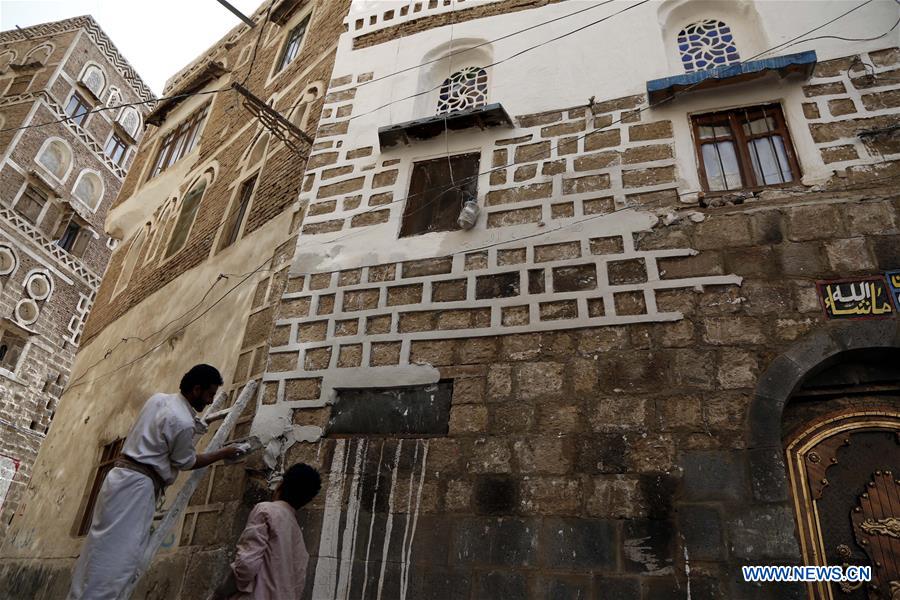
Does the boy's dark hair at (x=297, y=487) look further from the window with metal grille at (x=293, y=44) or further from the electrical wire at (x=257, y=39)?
the electrical wire at (x=257, y=39)

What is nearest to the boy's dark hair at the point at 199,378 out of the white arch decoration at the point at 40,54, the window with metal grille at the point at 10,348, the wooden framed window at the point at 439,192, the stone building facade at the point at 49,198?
the wooden framed window at the point at 439,192

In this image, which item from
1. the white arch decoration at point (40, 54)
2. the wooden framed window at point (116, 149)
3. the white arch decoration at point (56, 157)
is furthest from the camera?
the wooden framed window at point (116, 149)

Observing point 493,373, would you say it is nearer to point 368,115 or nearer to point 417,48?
point 368,115

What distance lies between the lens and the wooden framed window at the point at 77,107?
68.6ft

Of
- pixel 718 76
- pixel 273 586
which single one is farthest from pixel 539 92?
pixel 273 586

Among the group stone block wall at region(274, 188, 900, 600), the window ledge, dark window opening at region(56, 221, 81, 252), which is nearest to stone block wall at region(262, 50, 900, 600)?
stone block wall at region(274, 188, 900, 600)

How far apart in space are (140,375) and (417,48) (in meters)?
5.31

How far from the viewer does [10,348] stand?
53.8 feet

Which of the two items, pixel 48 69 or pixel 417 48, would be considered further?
pixel 48 69

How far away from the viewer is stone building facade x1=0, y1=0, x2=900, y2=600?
3.87 m

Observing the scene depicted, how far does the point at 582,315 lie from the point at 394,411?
1658 millimetres

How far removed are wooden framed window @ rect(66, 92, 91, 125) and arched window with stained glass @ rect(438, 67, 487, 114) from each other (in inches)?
751

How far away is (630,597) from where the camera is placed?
3631 mm

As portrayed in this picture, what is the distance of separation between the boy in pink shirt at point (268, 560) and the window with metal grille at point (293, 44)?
27.5 ft
